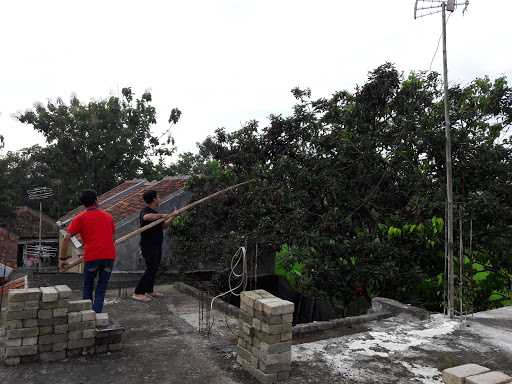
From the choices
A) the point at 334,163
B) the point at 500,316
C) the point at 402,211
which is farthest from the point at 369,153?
the point at 500,316

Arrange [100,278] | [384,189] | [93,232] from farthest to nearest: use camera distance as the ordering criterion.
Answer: [384,189]
[100,278]
[93,232]

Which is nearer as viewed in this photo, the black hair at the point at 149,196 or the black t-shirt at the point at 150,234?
the black hair at the point at 149,196

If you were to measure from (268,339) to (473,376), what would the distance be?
2029 mm

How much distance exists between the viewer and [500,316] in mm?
7344

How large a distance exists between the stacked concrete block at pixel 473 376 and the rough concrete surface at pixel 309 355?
993 millimetres

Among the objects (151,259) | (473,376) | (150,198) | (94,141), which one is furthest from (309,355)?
(94,141)

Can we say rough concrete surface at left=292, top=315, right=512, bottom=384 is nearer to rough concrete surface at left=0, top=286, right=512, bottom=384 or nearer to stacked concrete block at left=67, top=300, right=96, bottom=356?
rough concrete surface at left=0, top=286, right=512, bottom=384

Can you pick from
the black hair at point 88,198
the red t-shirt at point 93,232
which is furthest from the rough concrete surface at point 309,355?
the black hair at point 88,198

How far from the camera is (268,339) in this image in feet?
14.9

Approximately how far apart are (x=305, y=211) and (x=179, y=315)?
134 inches

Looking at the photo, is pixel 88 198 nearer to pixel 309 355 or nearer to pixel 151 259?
pixel 151 259

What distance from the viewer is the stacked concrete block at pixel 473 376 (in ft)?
11.6

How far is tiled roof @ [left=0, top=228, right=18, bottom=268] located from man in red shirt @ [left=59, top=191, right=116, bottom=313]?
1890 cm

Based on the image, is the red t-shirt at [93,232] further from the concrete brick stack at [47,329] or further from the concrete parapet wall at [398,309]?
the concrete parapet wall at [398,309]
